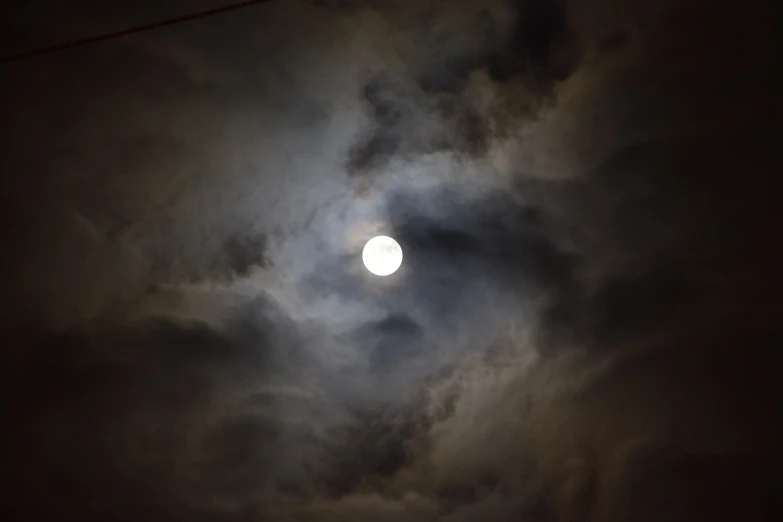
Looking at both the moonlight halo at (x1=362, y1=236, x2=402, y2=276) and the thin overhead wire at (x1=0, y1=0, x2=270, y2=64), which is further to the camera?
the moonlight halo at (x1=362, y1=236, x2=402, y2=276)

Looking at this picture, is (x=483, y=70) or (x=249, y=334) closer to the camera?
(x=483, y=70)

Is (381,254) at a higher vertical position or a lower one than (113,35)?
lower

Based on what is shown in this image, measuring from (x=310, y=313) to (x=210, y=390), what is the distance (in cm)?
57

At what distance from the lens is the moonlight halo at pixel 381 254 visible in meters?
3.09

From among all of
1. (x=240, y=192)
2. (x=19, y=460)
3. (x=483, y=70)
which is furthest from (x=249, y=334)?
(x=483, y=70)

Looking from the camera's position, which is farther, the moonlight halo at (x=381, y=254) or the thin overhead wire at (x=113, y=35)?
the moonlight halo at (x=381, y=254)

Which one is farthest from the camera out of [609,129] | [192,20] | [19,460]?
[19,460]

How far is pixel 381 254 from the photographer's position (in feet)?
10.1

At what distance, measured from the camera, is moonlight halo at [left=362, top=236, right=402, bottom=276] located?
10.2 feet

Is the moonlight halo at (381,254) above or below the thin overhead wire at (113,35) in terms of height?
below

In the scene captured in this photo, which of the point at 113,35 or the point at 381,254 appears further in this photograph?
the point at 381,254

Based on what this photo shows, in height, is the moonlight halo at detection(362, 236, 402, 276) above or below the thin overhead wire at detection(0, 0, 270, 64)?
below

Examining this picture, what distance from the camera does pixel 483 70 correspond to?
3045 millimetres

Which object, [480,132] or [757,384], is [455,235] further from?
[757,384]
